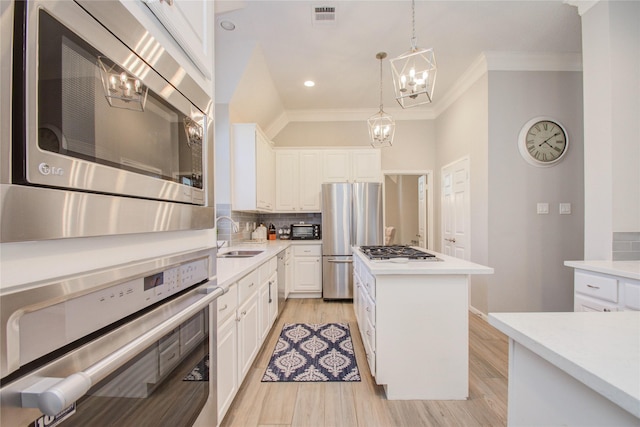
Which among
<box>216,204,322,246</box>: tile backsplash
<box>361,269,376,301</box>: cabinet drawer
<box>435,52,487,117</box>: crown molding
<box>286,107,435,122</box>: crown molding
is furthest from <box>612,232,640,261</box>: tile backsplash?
<box>216,204,322,246</box>: tile backsplash

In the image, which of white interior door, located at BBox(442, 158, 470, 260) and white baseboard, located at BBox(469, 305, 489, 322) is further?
white interior door, located at BBox(442, 158, 470, 260)

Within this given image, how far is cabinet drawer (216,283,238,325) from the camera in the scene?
4.51 ft

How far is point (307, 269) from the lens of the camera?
4098 mm

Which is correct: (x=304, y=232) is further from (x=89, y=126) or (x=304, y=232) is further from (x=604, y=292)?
(x=89, y=126)

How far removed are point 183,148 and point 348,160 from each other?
11.9 feet

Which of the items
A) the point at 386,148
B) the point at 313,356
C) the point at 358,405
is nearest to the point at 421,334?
the point at 358,405

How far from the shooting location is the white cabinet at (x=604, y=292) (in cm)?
154

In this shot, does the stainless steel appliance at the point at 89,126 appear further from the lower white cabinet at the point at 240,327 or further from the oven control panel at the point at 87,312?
the lower white cabinet at the point at 240,327

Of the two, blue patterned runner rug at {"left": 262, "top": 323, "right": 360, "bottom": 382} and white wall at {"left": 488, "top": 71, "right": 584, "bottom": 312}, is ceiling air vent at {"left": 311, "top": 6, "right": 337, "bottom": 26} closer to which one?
white wall at {"left": 488, "top": 71, "right": 584, "bottom": 312}

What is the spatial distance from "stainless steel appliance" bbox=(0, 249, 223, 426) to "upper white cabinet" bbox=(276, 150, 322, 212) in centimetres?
341

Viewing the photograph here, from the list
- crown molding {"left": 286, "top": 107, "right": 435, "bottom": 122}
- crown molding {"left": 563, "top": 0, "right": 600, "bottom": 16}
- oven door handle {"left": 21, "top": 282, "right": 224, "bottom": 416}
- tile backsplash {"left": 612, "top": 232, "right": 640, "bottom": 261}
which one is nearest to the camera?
oven door handle {"left": 21, "top": 282, "right": 224, "bottom": 416}

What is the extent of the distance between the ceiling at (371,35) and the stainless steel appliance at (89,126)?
2028mm

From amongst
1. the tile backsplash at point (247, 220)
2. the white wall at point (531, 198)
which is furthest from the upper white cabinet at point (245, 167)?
the white wall at point (531, 198)

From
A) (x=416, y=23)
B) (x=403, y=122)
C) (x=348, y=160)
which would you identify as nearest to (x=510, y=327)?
(x=416, y=23)
